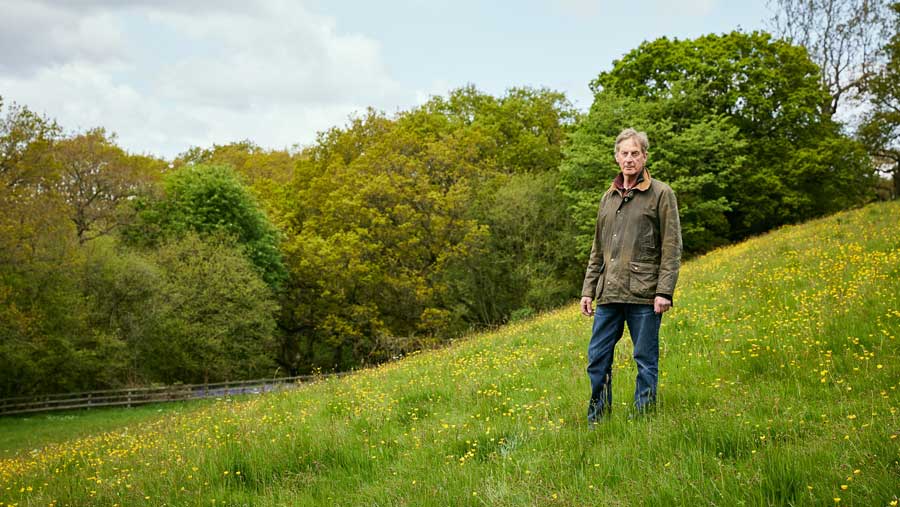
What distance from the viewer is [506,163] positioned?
43.5 m

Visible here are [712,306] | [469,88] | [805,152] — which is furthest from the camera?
[469,88]

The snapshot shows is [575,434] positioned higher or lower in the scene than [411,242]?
lower

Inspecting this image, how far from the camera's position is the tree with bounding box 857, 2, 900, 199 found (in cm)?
2348

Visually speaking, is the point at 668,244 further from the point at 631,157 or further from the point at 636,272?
the point at 631,157

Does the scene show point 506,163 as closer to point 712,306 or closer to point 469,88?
point 469,88

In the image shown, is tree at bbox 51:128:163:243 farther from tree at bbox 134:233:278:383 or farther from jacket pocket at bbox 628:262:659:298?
jacket pocket at bbox 628:262:659:298

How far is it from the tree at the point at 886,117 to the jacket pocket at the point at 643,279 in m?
23.4

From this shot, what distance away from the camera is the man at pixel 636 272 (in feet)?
16.7

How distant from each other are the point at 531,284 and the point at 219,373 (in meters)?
19.1

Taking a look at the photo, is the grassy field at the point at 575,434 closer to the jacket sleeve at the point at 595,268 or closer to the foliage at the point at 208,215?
the jacket sleeve at the point at 595,268

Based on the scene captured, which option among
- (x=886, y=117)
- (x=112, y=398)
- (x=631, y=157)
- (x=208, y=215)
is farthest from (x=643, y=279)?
(x=208, y=215)

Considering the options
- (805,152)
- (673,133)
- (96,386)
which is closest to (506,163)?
(673,133)

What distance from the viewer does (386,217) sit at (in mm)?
36656

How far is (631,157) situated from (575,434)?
2375 millimetres
